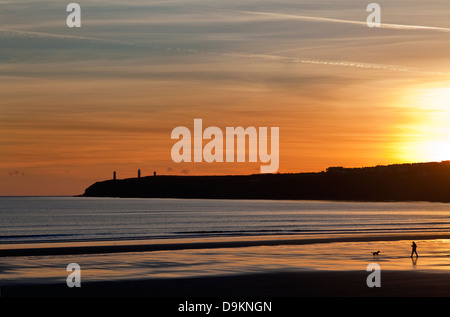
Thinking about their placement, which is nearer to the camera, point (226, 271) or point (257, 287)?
point (257, 287)

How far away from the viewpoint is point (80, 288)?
103ft

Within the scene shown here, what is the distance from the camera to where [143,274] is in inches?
1468

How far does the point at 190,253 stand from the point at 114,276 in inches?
680

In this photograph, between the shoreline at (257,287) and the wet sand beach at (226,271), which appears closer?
the shoreline at (257,287)

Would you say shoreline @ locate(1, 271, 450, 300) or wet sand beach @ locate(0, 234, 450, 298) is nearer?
shoreline @ locate(1, 271, 450, 300)

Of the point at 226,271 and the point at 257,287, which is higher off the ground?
the point at 226,271

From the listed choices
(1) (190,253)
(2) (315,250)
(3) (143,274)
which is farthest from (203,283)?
(2) (315,250)
